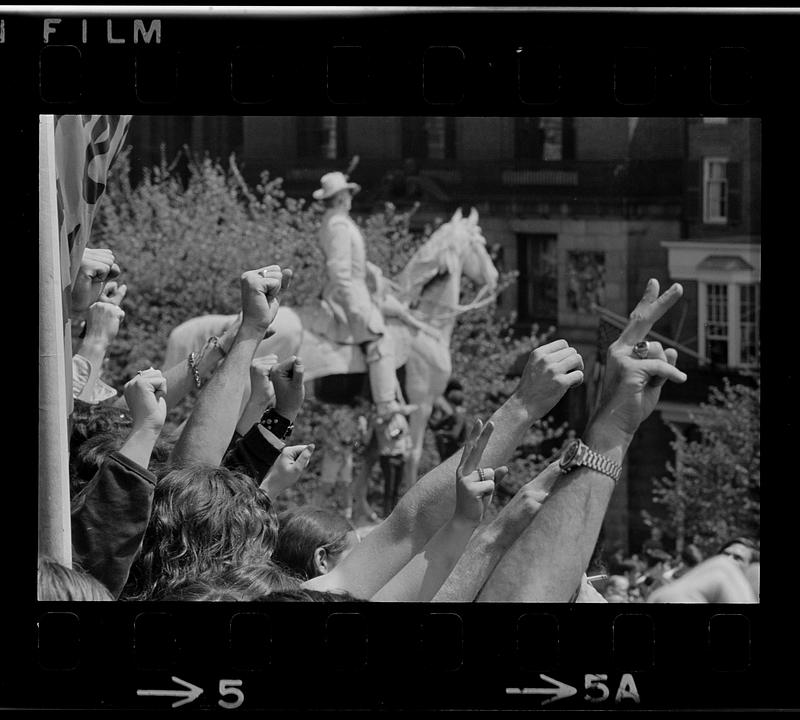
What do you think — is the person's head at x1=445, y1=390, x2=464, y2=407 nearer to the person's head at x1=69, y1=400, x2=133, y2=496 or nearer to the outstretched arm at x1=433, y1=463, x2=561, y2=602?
the person's head at x1=69, y1=400, x2=133, y2=496

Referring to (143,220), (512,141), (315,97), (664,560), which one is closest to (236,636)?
Result: (315,97)

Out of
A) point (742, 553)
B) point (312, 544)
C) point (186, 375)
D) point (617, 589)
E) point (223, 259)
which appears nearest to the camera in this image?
point (312, 544)

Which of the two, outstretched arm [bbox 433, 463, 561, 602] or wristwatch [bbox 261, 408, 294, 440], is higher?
wristwatch [bbox 261, 408, 294, 440]

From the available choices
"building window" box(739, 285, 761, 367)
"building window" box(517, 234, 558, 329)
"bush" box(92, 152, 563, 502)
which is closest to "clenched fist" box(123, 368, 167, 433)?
"building window" box(739, 285, 761, 367)

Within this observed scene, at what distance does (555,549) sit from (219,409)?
0.72m

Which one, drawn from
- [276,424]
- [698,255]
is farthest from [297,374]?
[698,255]

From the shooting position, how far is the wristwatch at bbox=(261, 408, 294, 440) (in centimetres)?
321

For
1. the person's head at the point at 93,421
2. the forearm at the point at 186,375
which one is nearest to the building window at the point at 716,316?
the forearm at the point at 186,375

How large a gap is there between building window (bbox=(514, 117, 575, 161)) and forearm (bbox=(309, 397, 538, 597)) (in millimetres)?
3180

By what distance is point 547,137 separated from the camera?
620 cm

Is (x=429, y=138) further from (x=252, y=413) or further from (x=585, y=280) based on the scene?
(x=252, y=413)

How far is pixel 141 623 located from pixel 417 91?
3.24 feet

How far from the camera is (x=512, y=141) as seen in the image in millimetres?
8023

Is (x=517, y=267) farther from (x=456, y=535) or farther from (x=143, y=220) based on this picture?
(x=456, y=535)
